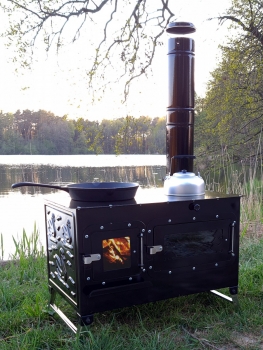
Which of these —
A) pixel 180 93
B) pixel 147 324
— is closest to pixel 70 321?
pixel 147 324

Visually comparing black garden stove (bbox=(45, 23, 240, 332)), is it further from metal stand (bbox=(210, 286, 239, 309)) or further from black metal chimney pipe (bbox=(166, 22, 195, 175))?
black metal chimney pipe (bbox=(166, 22, 195, 175))

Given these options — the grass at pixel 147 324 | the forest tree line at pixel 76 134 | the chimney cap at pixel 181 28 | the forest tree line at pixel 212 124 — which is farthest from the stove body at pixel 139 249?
the forest tree line at pixel 76 134

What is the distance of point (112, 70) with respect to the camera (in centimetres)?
602

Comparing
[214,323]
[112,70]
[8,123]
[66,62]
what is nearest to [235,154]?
[112,70]

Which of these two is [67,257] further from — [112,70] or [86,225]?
[112,70]

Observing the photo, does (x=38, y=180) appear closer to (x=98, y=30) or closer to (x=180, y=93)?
(x=98, y=30)

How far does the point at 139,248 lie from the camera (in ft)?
6.24

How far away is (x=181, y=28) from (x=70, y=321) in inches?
77.7

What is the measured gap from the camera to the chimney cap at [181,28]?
2451 mm

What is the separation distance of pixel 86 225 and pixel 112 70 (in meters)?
4.69

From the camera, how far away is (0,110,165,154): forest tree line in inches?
248

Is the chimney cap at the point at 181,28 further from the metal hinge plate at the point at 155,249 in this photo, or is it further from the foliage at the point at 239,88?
the foliage at the point at 239,88

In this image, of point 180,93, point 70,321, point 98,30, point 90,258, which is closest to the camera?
point 90,258

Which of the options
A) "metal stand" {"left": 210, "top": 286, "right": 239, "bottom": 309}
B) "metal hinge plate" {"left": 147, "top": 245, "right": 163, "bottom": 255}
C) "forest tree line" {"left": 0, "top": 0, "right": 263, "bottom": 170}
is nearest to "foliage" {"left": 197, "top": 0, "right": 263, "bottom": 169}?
"forest tree line" {"left": 0, "top": 0, "right": 263, "bottom": 170}
